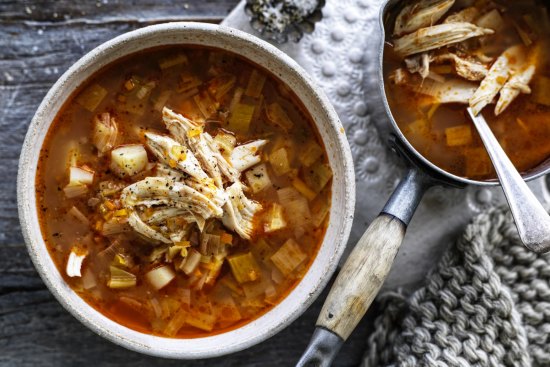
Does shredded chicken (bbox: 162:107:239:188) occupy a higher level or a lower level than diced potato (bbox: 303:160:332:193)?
higher

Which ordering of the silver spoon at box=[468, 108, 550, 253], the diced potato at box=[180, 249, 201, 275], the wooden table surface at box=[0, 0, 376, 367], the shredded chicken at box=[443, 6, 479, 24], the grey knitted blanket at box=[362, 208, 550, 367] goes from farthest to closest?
1. the wooden table surface at box=[0, 0, 376, 367]
2. the grey knitted blanket at box=[362, 208, 550, 367]
3. the shredded chicken at box=[443, 6, 479, 24]
4. the diced potato at box=[180, 249, 201, 275]
5. the silver spoon at box=[468, 108, 550, 253]

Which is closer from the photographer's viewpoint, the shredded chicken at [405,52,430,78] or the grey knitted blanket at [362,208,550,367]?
the shredded chicken at [405,52,430,78]

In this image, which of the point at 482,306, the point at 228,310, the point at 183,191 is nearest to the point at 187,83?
the point at 183,191

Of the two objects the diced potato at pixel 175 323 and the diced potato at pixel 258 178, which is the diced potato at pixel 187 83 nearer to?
the diced potato at pixel 258 178

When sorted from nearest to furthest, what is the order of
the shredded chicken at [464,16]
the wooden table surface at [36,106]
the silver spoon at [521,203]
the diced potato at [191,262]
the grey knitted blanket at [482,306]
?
the silver spoon at [521,203] < the diced potato at [191,262] < the shredded chicken at [464,16] < the grey knitted blanket at [482,306] < the wooden table surface at [36,106]

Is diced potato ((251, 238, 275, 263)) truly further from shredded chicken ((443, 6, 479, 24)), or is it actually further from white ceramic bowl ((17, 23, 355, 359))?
shredded chicken ((443, 6, 479, 24))

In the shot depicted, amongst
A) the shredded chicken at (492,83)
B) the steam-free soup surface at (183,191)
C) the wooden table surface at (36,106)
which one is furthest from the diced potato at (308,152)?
the wooden table surface at (36,106)

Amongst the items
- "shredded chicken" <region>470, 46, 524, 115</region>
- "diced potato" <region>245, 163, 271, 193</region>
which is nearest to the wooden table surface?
"diced potato" <region>245, 163, 271, 193</region>
